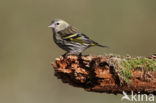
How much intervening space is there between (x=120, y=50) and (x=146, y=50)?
2.24 ft

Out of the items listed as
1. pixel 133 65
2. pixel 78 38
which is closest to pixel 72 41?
pixel 78 38

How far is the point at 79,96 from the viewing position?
32.7 feet

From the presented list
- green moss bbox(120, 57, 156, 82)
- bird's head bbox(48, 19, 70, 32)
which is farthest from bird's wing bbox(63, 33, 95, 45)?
Result: green moss bbox(120, 57, 156, 82)

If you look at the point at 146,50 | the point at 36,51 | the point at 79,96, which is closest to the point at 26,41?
the point at 36,51

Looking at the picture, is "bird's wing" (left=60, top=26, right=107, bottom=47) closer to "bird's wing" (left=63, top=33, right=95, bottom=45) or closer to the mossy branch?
"bird's wing" (left=63, top=33, right=95, bottom=45)

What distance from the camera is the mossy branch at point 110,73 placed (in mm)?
4812

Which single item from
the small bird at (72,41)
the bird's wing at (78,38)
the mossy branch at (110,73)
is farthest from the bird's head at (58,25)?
the mossy branch at (110,73)

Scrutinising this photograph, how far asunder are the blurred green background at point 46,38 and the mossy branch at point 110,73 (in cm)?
489

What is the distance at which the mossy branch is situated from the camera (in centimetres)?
481

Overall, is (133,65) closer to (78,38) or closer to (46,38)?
(78,38)

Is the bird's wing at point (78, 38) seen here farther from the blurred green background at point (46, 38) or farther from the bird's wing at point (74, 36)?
the blurred green background at point (46, 38)

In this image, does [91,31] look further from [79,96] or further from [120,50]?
[79,96]

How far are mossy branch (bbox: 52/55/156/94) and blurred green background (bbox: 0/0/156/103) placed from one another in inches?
193

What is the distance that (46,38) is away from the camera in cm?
1159
